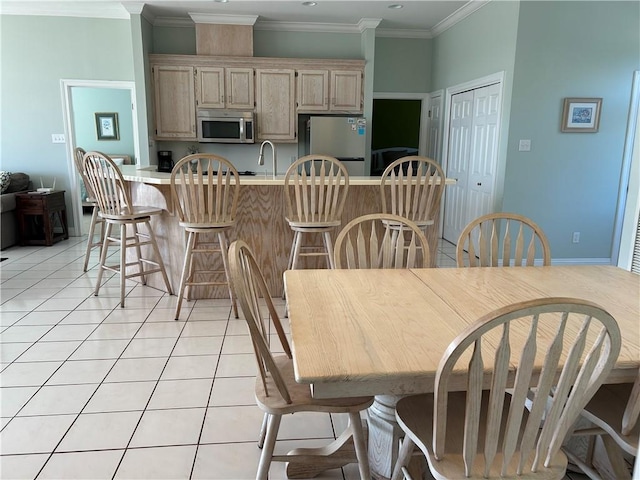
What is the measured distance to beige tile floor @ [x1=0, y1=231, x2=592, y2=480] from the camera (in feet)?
5.73

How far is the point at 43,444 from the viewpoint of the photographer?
184 centimetres

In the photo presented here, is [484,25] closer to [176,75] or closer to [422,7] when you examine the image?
[422,7]

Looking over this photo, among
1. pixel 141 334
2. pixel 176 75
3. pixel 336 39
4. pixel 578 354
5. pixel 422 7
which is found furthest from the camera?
pixel 336 39

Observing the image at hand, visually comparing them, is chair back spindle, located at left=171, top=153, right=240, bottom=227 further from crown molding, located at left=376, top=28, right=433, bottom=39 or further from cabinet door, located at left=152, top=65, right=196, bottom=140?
crown molding, located at left=376, top=28, right=433, bottom=39

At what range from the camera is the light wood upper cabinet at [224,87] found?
558 cm

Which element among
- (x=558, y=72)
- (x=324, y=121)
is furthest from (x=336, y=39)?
(x=558, y=72)

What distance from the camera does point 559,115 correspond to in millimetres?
4281

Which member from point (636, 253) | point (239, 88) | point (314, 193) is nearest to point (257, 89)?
point (239, 88)

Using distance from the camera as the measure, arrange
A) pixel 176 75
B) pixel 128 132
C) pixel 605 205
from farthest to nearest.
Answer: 1. pixel 128 132
2. pixel 176 75
3. pixel 605 205

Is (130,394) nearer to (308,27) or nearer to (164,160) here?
(164,160)

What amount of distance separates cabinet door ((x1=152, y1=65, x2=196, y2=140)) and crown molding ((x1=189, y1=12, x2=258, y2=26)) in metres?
0.61

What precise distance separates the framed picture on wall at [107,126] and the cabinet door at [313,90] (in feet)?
12.7

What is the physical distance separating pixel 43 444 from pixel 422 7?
5.32 m

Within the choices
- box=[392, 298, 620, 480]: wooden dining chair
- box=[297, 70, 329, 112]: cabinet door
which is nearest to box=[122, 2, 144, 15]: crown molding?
box=[297, 70, 329, 112]: cabinet door
